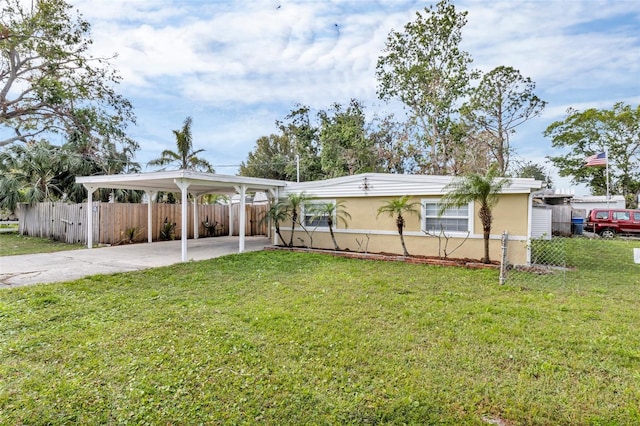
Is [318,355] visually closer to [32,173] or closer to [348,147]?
[32,173]

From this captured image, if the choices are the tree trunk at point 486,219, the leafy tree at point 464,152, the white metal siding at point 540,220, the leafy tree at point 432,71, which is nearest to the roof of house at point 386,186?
the tree trunk at point 486,219

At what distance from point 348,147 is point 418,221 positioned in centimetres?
1292

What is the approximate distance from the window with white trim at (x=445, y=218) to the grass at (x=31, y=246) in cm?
1167

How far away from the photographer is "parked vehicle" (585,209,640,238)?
15.1 meters

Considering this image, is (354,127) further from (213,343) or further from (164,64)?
(213,343)

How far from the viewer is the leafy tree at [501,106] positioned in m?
20.4

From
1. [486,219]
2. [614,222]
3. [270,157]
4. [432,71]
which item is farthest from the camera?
[270,157]

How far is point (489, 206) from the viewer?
8.18 metres

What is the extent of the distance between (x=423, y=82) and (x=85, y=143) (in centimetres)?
1729

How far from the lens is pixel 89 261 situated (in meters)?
8.90

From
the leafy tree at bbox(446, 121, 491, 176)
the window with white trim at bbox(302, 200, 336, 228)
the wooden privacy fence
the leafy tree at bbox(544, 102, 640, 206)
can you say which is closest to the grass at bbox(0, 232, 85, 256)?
the wooden privacy fence

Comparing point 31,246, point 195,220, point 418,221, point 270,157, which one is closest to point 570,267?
point 418,221

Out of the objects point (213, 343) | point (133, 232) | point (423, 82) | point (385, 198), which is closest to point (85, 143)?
point (133, 232)

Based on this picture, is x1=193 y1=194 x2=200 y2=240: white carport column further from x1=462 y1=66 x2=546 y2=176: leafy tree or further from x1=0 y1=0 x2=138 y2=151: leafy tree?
x1=462 y1=66 x2=546 y2=176: leafy tree
